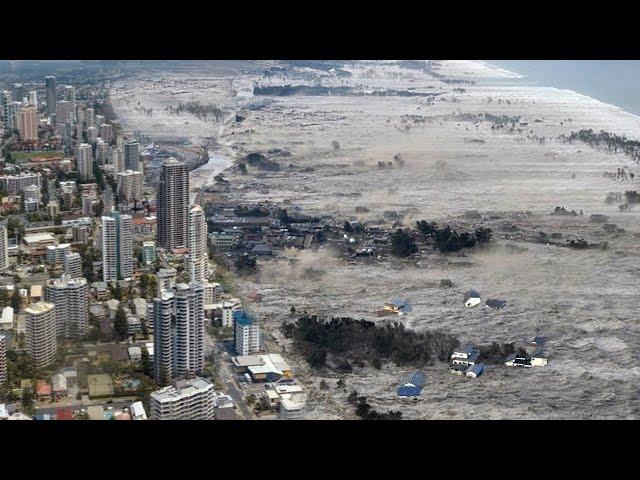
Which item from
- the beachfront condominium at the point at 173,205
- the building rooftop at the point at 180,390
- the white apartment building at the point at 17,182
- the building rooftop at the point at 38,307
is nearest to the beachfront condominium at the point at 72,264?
the building rooftop at the point at 38,307

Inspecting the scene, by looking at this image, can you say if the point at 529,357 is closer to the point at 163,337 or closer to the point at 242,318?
the point at 242,318

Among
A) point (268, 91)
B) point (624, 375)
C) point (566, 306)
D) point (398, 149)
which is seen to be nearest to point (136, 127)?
point (268, 91)

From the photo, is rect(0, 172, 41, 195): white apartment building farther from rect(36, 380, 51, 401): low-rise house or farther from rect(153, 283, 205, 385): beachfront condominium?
rect(36, 380, 51, 401): low-rise house

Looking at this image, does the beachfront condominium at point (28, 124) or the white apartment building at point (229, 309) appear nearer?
the white apartment building at point (229, 309)

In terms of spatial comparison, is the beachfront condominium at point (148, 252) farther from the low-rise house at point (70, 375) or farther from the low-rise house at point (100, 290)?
the low-rise house at point (70, 375)

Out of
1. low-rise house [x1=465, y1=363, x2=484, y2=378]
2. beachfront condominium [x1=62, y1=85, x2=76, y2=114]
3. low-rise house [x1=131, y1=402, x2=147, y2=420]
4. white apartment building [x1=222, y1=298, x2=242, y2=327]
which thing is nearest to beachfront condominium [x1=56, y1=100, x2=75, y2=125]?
beachfront condominium [x1=62, y1=85, x2=76, y2=114]
